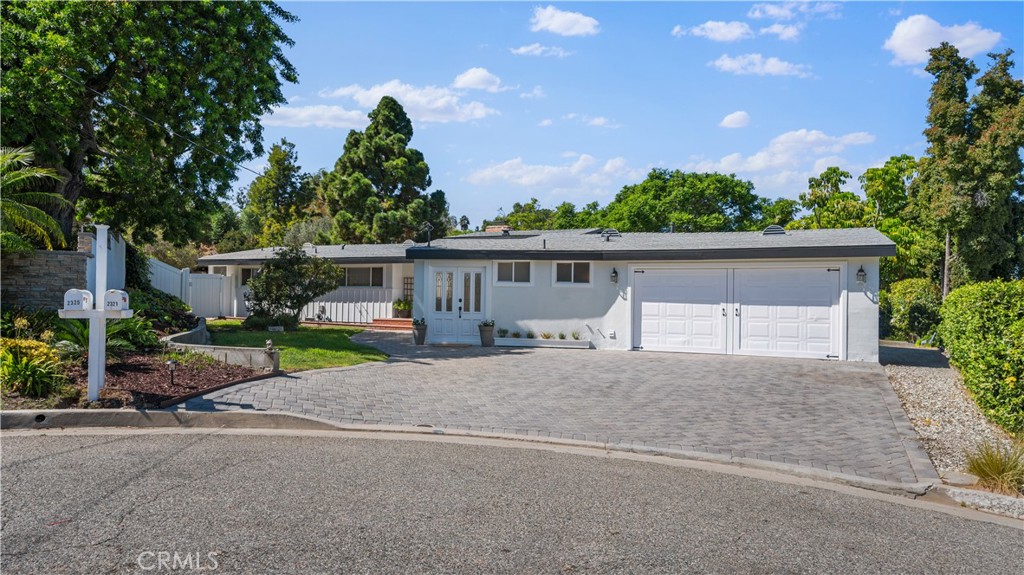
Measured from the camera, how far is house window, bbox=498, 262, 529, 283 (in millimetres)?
16719

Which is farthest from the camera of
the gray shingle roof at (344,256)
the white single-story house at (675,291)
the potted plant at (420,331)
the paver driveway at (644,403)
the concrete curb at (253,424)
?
the gray shingle roof at (344,256)

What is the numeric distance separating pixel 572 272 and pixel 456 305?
3333 millimetres

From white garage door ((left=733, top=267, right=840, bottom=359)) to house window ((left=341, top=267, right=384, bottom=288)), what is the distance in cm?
1312

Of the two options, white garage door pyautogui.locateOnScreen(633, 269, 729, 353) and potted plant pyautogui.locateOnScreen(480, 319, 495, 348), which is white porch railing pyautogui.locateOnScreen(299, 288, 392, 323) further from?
white garage door pyautogui.locateOnScreen(633, 269, 729, 353)

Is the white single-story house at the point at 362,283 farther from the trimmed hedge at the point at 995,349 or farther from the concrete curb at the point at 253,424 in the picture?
the trimmed hedge at the point at 995,349

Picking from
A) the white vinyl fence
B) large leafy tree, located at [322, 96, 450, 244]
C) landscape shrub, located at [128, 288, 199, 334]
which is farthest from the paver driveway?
large leafy tree, located at [322, 96, 450, 244]

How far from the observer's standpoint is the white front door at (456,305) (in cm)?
1675

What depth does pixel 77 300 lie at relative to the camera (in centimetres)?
727

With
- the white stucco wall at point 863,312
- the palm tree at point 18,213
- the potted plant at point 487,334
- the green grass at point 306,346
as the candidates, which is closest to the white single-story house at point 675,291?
the white stucco wall at point 863,312

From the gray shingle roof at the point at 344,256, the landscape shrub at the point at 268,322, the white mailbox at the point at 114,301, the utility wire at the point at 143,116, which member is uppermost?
the utility wire at the point at 143,116

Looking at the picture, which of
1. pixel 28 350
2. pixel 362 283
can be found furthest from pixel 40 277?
pixel 362 283

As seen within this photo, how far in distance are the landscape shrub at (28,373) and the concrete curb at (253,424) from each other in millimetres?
626

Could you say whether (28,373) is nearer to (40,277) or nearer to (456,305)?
(40,277)

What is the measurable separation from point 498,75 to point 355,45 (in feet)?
11.4
